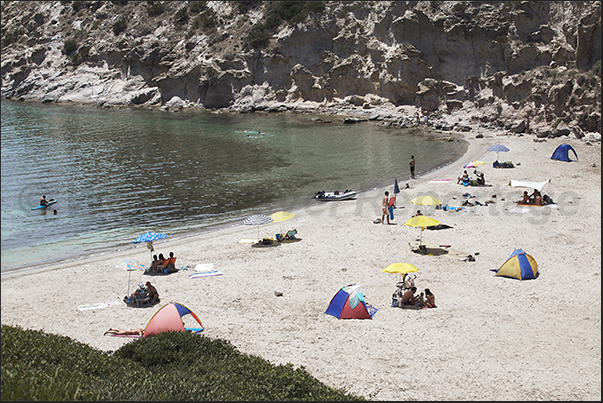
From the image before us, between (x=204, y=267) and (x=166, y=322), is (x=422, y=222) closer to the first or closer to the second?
(x=204, y=267)

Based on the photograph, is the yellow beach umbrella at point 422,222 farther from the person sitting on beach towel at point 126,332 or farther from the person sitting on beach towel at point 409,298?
the person sitting on beach towel at point 126,332

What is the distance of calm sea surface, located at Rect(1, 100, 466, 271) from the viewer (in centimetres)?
2594

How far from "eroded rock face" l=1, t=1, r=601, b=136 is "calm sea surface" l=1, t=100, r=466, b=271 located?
8296 mm

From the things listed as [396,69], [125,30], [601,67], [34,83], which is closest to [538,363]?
[601,67]

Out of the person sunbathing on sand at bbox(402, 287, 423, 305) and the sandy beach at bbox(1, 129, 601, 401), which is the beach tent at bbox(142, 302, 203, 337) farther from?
the person sunbathing on sand at bbox(402, 287, 423, 305)

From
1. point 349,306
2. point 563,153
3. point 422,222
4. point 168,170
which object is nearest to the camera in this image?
point 349,306

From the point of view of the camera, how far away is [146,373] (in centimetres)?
948

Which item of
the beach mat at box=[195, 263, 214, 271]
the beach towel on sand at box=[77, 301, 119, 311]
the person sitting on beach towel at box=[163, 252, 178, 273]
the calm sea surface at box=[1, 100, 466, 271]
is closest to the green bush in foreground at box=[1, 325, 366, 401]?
the beach towel on sand at box=[77, 301, 119, 311]

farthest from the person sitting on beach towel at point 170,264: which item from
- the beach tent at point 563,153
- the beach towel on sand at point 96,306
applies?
the beach tent at point 563,153

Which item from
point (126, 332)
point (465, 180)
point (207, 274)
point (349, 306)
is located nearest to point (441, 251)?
point (349, 306)

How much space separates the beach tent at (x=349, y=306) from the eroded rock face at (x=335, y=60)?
3638 centimetres

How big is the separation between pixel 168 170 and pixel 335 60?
37.5m

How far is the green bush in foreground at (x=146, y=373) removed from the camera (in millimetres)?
7848

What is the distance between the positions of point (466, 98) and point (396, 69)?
383 inches
